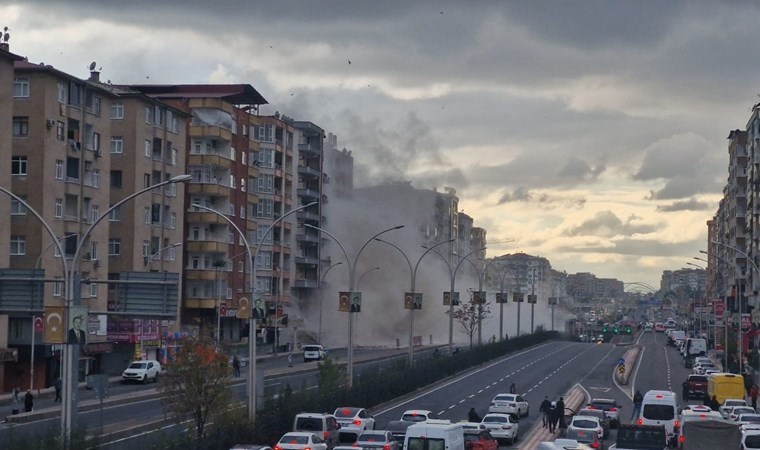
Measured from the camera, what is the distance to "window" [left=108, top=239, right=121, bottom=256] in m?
87.8

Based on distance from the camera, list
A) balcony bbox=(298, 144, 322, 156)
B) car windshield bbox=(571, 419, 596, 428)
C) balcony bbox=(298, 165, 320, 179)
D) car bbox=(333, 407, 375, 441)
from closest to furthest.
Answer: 1. car bbox=(333, 407, 375, 441)
2. car windshield bbox=(571, 419, 596, 428)
3. balcony bbox=(298, 165, 320, 179)
4. balcony bbox=(298, 144, 322, 156)

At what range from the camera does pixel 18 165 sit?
72.5 metres

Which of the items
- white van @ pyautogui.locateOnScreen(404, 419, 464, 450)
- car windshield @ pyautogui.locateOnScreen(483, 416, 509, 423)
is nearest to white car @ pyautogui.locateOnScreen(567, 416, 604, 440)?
car windshield @ pyautogui.locateOnScreen(483, 416, 509, 423)

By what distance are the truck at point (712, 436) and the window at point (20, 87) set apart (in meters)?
49.2

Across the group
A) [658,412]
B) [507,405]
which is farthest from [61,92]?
[658,412]

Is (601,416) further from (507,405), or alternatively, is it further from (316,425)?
(316,425)

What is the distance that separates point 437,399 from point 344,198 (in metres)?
84.8

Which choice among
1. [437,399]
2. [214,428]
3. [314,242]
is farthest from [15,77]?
[314,242]

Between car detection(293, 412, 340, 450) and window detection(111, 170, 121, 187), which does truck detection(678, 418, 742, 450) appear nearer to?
car detection(293, 412, 340, 450)

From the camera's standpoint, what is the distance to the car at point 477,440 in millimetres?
43625

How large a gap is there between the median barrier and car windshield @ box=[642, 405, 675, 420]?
4.45 meters

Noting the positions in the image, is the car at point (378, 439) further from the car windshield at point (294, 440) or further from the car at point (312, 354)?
the car at point (312, 354)

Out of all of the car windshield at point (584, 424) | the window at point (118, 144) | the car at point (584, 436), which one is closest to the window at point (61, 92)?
the window at point (118, 144)

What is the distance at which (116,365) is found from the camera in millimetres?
84000
